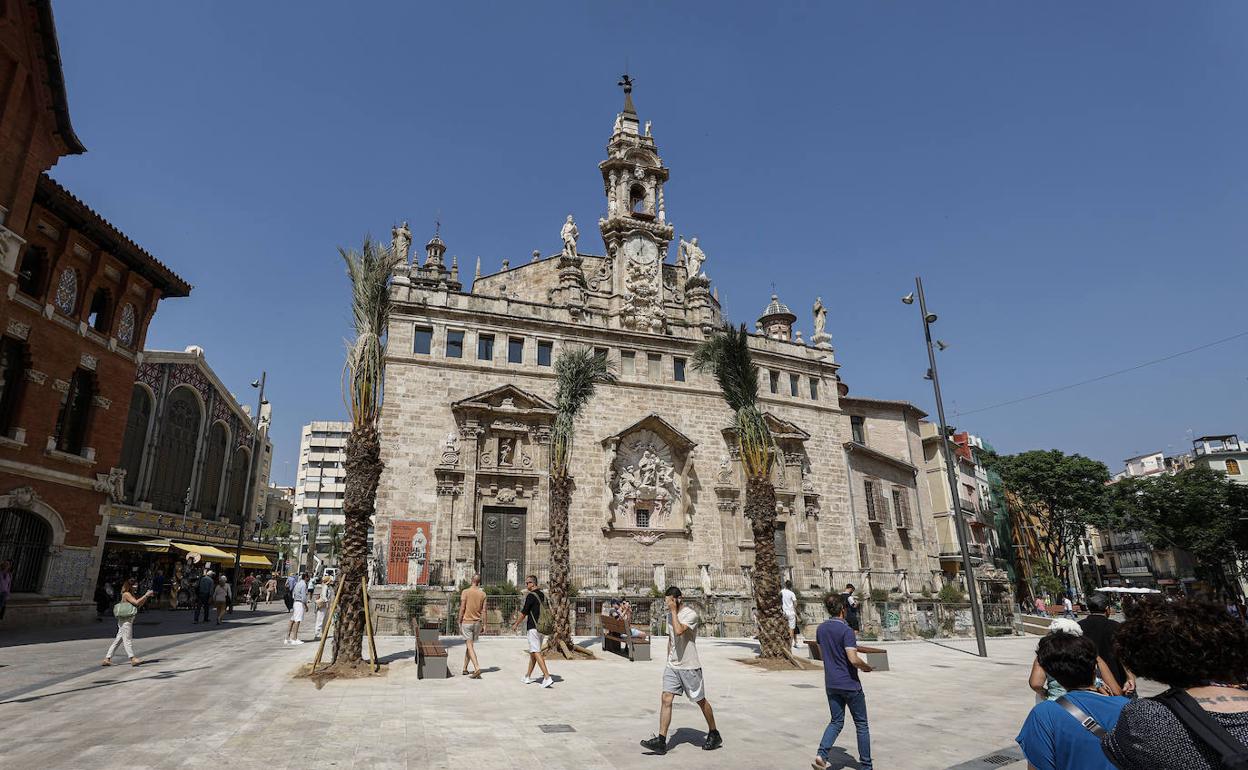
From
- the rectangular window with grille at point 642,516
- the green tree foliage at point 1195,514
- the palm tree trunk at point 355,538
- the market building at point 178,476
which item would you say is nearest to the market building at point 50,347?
the market building at point 178,476

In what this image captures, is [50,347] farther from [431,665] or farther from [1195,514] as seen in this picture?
[1195,514]

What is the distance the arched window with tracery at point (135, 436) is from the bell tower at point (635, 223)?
22378mm

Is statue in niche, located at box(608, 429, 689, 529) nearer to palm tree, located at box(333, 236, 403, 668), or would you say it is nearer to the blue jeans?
palm tree, located at box(333, 236, 403, 668)

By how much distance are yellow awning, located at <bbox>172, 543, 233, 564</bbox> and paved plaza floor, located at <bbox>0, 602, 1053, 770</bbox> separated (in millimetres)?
15725

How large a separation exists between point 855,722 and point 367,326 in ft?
37.1

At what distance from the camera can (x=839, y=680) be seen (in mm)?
6285

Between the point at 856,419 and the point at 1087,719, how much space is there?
1430 inches

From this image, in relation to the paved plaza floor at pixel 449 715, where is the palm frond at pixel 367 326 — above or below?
above

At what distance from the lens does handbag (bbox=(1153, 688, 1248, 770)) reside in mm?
2008

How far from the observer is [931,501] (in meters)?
39.4

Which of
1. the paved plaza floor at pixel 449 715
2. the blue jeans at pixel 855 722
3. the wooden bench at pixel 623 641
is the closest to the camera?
the blue jeans at pixel 855 722

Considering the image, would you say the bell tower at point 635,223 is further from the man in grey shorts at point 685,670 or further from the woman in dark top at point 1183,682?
the woman in dark top at point 1183,682

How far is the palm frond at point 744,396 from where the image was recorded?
1622cm

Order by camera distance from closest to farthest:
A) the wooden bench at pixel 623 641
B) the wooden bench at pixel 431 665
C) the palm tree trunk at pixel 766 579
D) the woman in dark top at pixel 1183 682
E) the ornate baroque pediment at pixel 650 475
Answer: the woman in dark top at pixel 1183 682, the wooden bench at pixel 431 665, the palm tree trunk at pixel 766 579, the wooden bench at pixel 623 641, the ornate baroque pediment at pixel 650 475
